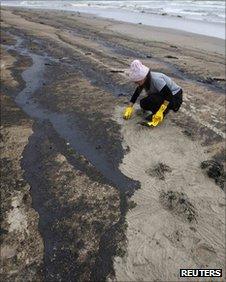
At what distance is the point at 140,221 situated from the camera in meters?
4.78

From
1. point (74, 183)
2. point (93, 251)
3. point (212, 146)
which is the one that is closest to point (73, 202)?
point (74, 183)

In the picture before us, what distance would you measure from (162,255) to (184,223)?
2.04 feet

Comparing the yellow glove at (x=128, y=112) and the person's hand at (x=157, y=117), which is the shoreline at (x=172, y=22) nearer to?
the yellow glove at (x=128, y=112)

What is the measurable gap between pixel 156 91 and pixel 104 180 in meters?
2.15

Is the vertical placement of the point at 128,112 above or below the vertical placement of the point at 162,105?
below

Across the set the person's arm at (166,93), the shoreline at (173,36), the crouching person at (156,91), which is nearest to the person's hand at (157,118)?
the crouching person at (156,91)

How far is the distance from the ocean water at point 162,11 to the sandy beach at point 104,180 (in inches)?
522

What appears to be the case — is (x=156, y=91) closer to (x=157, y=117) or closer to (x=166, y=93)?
(x=166, y=93)

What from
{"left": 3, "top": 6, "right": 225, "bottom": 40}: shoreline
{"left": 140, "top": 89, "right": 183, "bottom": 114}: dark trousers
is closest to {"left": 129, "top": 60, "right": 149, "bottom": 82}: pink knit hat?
{"left": 140, "top": 89, "right": 183, "bottom": 114}: dark trousers

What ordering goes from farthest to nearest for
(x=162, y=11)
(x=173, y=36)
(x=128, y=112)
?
(x=162, y=11)
(x=173, y=36)
(x=128, y=112)

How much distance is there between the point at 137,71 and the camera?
20.7ft

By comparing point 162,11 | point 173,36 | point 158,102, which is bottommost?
point 162,11

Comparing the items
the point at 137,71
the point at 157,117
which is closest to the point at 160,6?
the point at 157,117

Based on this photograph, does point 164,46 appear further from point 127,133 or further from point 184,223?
point 184,223
